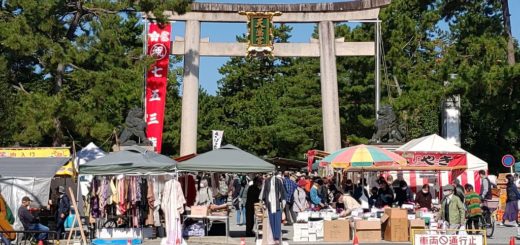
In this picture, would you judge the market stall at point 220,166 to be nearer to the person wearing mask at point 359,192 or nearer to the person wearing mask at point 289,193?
the person wearing mask at point 289,193

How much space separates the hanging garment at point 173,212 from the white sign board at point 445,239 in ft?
22.8

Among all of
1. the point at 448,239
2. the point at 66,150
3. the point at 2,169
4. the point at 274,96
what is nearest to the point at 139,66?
the point at 66,150

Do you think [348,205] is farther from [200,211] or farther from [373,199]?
[200,211]

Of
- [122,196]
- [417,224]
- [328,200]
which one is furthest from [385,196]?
[122,196]

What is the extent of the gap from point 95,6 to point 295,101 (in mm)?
30880

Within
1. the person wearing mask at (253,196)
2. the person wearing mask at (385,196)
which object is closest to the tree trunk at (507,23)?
the person wearing mask at (385,196)

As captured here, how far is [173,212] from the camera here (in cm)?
2123

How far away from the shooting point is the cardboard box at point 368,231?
22.7 metres

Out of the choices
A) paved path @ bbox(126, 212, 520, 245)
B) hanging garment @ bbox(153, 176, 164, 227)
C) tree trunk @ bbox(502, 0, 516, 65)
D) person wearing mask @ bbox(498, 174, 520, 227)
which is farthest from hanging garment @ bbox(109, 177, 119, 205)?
tree trunk @ bbox(502, 0, 516, 65)

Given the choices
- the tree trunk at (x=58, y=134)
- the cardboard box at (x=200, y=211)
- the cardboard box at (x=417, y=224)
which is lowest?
the cardboard box at (x=417, y=224)

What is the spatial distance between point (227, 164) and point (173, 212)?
1.82 meters

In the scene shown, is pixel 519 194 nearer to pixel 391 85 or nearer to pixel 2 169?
pixel 2 169

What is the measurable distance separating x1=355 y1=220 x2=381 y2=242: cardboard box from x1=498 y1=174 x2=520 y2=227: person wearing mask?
5736 millimetres

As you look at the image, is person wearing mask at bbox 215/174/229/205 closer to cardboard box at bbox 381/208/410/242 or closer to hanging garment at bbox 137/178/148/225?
hanging garment at bbox 137/178/148/225
